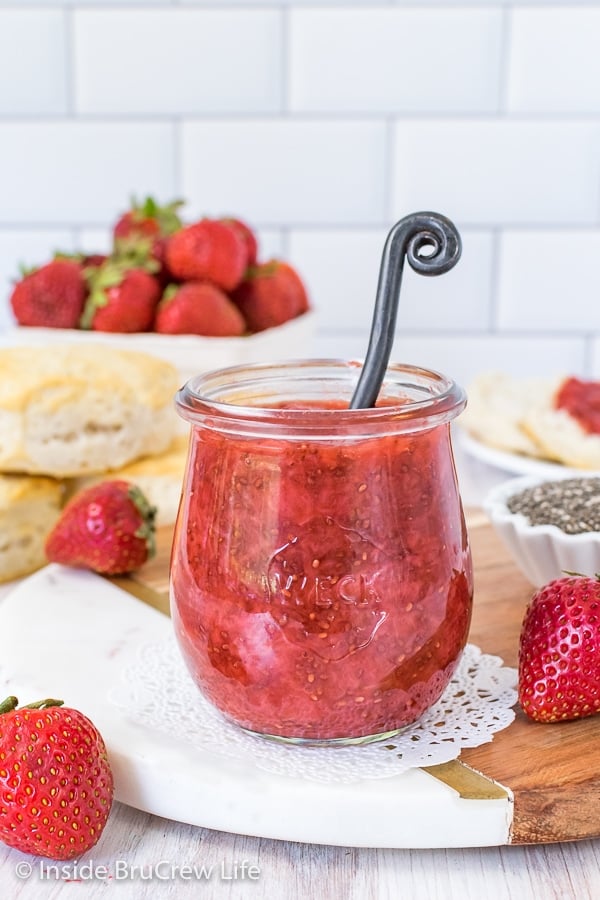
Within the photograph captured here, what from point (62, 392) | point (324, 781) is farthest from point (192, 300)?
point (324, 781)

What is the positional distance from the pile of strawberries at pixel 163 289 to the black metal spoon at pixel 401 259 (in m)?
0.79

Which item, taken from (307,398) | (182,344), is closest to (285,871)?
(307,398)

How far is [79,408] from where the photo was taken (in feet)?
4.31

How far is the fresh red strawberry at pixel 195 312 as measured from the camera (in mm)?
1562

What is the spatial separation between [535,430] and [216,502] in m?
0.91

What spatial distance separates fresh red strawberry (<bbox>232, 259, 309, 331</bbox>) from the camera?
168 cm

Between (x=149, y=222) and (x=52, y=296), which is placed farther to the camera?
(x=149, y=222)

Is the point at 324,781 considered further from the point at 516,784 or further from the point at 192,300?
the point at 192,300

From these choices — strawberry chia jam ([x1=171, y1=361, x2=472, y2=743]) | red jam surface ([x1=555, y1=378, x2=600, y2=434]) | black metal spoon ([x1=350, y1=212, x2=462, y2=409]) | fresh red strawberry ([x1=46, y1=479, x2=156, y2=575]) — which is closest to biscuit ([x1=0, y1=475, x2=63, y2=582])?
fresh red strawberry ([x1=46, y1=479, x2=156, y2=575])

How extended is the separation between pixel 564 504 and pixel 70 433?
23.3 inches

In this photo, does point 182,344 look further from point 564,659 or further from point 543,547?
point 564,659

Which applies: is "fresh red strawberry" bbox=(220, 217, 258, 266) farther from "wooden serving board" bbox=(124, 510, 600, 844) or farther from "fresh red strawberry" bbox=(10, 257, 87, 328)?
"wooden serving board" bbox=(124, 510, 600, 844)

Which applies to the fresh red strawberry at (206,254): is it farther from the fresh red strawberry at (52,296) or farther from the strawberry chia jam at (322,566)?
the strawberry chia jam at (322,566)

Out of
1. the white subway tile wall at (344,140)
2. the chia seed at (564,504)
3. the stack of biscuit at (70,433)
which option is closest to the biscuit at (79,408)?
the stack of biscuit at (70,433)
